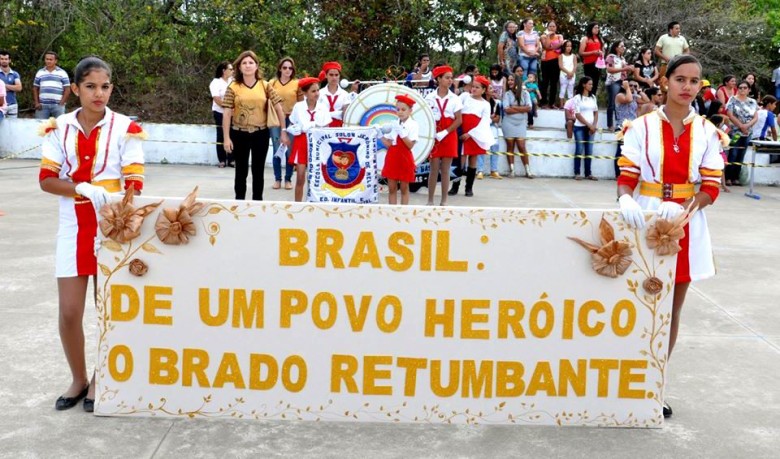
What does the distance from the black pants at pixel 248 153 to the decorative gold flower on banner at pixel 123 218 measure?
5.39 meters

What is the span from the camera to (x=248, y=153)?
9352mm

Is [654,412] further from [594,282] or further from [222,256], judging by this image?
[222,256]

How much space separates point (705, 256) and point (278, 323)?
196cm

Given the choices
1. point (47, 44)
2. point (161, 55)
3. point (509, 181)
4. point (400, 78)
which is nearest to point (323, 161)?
Answer: point (509, 181)

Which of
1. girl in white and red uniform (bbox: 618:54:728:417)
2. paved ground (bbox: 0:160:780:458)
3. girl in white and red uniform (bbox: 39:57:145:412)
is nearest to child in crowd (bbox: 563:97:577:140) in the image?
paved ground (bbox: 0:160:780:458)

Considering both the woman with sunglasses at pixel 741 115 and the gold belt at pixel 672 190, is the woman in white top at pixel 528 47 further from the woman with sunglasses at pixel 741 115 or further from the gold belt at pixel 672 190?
the gold belt at pixel 672 190

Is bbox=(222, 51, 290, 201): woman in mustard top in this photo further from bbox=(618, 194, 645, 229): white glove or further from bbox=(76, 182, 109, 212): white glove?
bbox=(618, 194, 645, 229): white glove

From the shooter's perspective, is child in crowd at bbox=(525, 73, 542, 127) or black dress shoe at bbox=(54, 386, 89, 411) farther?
child in crowd at bbox=(525, 73, 542, 127)

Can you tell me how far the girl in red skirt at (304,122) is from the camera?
32.7ft

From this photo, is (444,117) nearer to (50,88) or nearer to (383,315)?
(383,315)

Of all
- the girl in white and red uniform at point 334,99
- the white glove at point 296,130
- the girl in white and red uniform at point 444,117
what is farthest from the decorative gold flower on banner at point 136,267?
the girl in white and red uniform at point 444,117

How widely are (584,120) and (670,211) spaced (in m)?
11.8

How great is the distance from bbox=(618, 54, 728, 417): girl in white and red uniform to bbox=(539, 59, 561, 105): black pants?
13.9m

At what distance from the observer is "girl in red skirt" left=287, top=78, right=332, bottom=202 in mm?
9977
